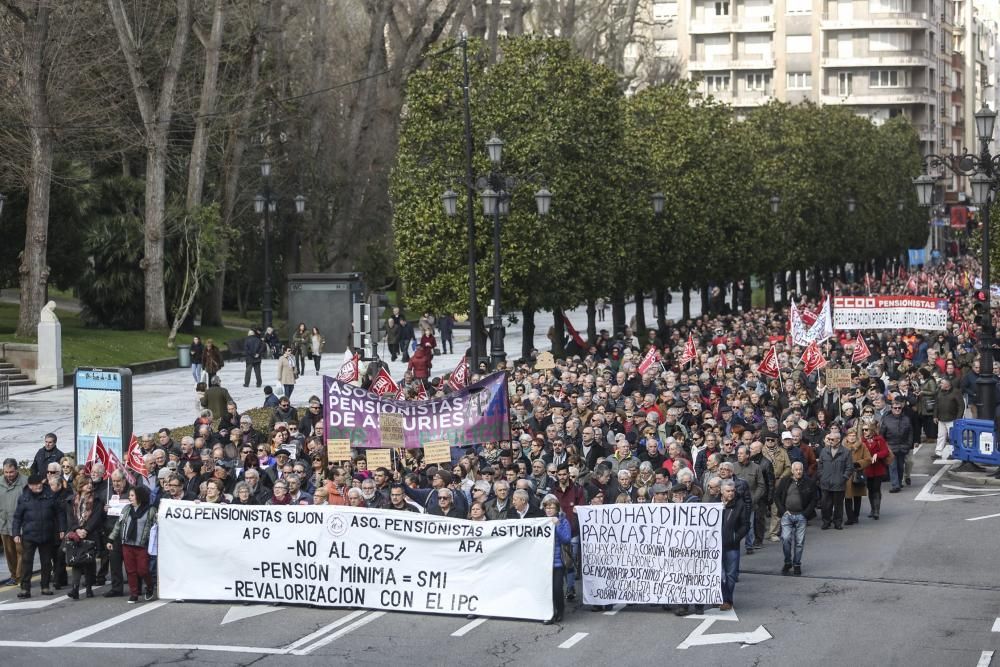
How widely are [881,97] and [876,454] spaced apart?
118 m

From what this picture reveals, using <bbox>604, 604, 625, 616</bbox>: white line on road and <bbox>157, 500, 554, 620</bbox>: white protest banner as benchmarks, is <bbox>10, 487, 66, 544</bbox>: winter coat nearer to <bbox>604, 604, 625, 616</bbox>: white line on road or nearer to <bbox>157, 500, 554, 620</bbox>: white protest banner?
<bbox>157, 500, 554, 620</bbox>: white protest banner

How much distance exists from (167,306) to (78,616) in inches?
1550

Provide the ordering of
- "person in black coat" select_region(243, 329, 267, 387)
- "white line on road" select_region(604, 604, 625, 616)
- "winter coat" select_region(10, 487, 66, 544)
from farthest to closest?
"person in black coat" select_region(243, 329, 267, 387)
"winter coat" select_region(10, 487, 66, 544)
"white line on road" select_region(604, 604, 625, 616)

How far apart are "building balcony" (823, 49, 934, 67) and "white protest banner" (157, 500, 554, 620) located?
121988 millimetres

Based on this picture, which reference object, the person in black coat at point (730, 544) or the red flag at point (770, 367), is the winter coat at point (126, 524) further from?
the red flag at point (770, 367)

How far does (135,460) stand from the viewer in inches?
821

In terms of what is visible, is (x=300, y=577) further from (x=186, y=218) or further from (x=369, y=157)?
(x=369, y=157)

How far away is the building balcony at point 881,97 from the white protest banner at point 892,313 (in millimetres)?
99741

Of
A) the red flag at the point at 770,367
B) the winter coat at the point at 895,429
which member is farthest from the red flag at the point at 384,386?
the red flag at the point at 770,367

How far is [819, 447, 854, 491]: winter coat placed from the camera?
21.4 m

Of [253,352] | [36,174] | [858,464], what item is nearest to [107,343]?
[36,174]

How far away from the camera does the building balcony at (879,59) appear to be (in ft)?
441

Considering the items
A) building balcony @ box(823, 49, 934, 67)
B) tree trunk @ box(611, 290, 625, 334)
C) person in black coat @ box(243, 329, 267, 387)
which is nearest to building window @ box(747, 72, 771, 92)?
building balcony @ box(823, 49, 934, 67)

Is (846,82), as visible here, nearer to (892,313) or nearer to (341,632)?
(892,313)
